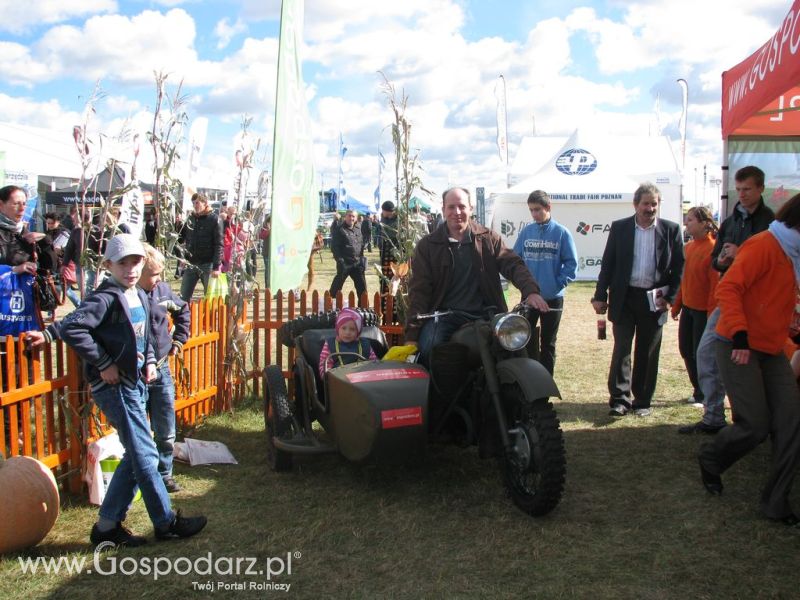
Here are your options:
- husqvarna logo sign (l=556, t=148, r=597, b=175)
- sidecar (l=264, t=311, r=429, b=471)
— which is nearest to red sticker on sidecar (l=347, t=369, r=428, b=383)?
sidecar (l=264, t=311, r=429, b=471)

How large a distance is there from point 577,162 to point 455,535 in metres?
16.1

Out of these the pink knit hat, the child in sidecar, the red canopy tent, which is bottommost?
the child in sidecar

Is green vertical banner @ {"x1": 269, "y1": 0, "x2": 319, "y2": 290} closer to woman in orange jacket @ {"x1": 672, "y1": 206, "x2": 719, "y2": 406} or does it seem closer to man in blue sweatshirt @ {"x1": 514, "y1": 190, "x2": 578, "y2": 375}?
man in blue sweatshirt @ {"x1": 514, "y1": 190, "x2": 578, "y2": 375}

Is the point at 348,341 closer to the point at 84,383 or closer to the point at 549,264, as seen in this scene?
the point at 84,383

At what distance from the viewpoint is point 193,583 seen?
3418 millimetres

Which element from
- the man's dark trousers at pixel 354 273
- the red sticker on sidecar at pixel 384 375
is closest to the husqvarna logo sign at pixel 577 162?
the man's dark trousers at pixel 354 273

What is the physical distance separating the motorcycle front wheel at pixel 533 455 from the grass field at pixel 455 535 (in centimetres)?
16

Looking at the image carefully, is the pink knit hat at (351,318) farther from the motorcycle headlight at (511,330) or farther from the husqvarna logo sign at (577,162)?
the husqvarna logo sign at (577,162)

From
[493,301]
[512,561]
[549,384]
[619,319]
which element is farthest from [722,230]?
[512,561]

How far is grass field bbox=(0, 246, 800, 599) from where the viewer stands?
3.37 m

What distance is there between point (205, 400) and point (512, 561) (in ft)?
11.3

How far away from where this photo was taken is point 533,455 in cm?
391

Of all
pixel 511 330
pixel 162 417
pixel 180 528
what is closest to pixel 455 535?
pixel 511 330

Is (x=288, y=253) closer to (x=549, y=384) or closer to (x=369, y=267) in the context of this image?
(x=549, y=384)
